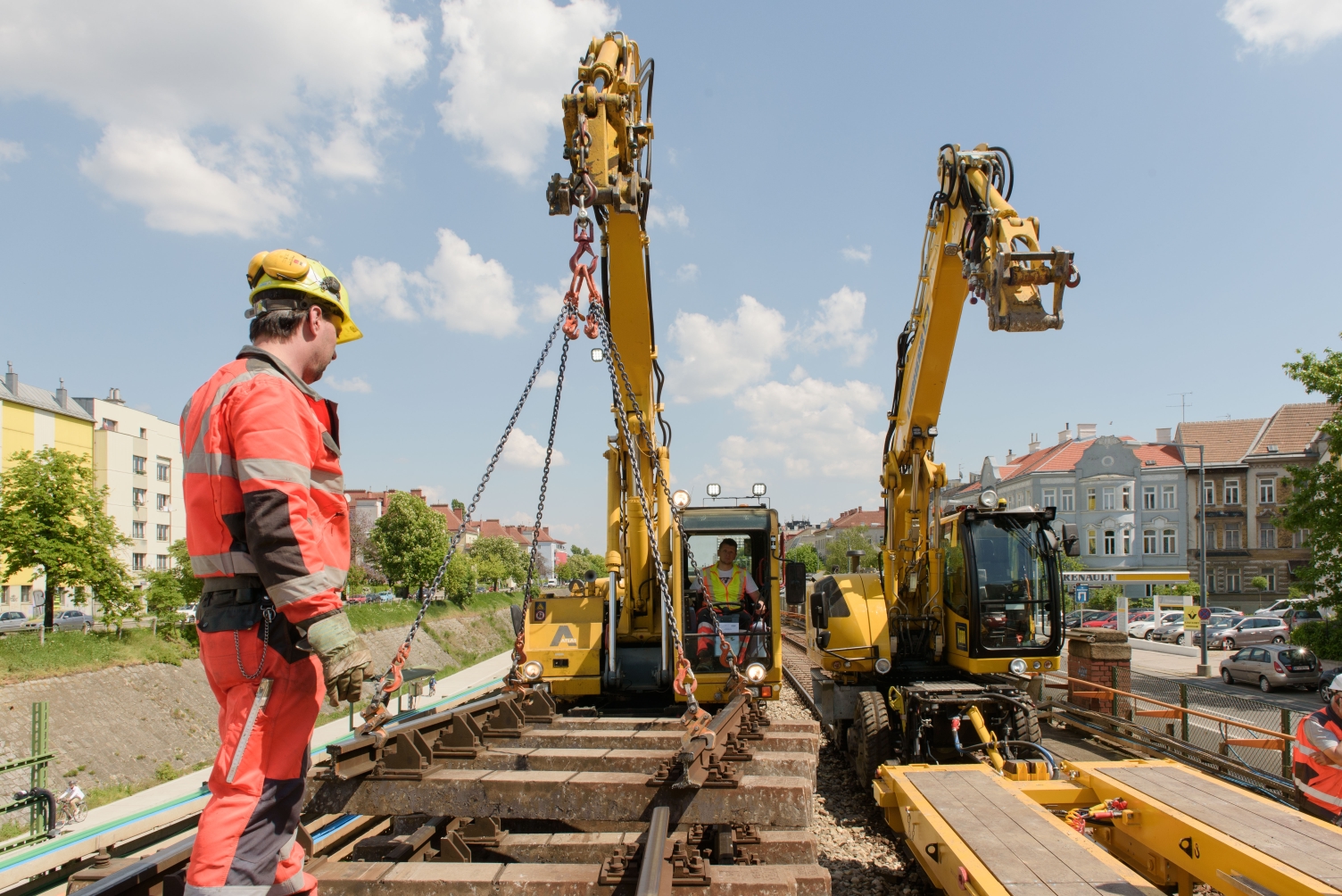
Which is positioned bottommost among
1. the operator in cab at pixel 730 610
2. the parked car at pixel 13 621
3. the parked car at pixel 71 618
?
the parked car at pixel 71 618

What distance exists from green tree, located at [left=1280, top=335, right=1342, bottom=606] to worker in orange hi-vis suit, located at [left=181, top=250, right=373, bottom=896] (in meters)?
23.1

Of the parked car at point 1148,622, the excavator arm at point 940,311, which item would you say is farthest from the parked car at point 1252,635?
the excavator arm at point 940,311

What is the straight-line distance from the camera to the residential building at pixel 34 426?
40812mm

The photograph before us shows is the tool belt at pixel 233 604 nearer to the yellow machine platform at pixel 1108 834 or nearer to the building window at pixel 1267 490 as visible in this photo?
the yellow machine platform at pixel 1108 834

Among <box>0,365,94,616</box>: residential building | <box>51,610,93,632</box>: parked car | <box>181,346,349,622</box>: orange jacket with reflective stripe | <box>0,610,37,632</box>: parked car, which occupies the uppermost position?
<box>0,365,94,616</box>: residential building

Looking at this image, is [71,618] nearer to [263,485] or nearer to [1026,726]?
[1026,726]

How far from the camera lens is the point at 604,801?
12.7 ft

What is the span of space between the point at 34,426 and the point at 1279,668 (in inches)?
2266

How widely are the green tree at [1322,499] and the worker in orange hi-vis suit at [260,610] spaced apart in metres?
23.1

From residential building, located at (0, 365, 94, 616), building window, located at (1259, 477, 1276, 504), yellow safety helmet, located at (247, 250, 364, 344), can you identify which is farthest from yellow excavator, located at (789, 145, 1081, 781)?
building window, located at (1259, 477, 1276, 504)

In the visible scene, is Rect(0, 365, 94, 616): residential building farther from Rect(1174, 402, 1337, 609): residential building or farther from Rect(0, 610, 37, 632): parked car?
Rect(1174, 402, 1337, 609): residential building

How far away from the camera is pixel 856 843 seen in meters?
7.41

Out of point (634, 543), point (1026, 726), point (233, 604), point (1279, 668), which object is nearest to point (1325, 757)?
point (1026, 726)

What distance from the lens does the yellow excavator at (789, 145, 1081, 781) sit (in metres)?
8.52
